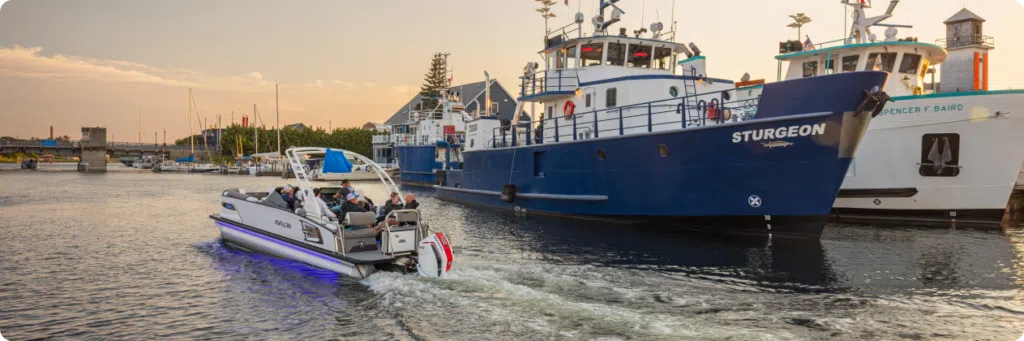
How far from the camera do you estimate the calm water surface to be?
8273mm

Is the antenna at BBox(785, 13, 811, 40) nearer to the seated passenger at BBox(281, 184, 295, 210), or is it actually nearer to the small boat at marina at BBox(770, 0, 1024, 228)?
the small boat at marina at BBox(770, 0, 1024, 228)

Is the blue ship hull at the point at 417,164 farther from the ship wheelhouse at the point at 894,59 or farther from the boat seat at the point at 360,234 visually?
the boat seat at the point at 360,234

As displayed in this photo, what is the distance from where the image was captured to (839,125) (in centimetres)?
1325

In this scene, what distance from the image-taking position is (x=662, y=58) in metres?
21.9

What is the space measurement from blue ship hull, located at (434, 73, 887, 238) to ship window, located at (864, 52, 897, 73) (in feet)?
31.2

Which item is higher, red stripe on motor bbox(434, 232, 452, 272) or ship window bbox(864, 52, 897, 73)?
ship window bbox(864, 52, 897, 73)

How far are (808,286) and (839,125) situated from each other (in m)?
4.25

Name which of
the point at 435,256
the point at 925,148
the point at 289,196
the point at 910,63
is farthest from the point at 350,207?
the point at 910,63

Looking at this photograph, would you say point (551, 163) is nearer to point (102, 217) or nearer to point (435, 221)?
point (435, 221)

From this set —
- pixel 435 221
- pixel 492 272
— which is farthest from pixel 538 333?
pixel 435 221

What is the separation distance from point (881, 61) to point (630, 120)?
Result: 369 inches

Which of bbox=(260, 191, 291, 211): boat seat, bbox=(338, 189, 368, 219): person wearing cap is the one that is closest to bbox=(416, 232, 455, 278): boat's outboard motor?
bbox=(338, 189, 368, 219): person wearing cap

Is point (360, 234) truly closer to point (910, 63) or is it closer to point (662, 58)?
point (662, 58)

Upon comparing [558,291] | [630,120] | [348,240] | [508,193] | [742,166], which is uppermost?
[630,120]
